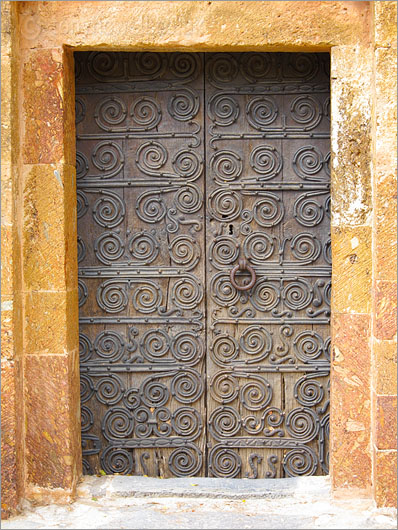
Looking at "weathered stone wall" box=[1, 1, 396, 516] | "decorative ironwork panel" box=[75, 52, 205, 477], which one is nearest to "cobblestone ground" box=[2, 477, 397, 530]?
Answer: "weathered stone wall" box=[1, 1, 396, 516]

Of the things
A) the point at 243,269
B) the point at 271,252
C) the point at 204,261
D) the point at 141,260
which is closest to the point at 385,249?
the point at 271,252

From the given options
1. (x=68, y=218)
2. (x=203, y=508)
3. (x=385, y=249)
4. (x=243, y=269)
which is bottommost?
(x=203, y=508)

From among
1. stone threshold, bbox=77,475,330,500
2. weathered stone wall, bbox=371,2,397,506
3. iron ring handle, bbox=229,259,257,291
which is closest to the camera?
weathered stone wall, bbox=371,2,397,506

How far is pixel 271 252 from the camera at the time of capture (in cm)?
351

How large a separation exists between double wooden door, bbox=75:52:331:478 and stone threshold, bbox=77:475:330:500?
0.10 m

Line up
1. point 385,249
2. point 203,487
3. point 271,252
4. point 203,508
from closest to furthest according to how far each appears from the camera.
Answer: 1. point 385,249
2. point 203,508
3. point 203,487
4. point 271,252

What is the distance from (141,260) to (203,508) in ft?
4.56

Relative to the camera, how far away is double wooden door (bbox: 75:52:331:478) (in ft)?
11.5

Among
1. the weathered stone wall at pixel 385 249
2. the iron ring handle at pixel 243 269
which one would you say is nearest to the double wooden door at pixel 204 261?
the iron ring handle at pixel 243 269

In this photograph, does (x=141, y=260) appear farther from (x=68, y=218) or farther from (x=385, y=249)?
(x=385, y=249)

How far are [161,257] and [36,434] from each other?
1174 millimetres

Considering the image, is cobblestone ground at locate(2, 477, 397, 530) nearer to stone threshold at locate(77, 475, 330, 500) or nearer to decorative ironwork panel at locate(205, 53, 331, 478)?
stone threshold at locate(77, 475, 330, 500)

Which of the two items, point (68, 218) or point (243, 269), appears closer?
point (68, 218)

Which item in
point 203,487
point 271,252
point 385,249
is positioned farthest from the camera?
point 271,252
